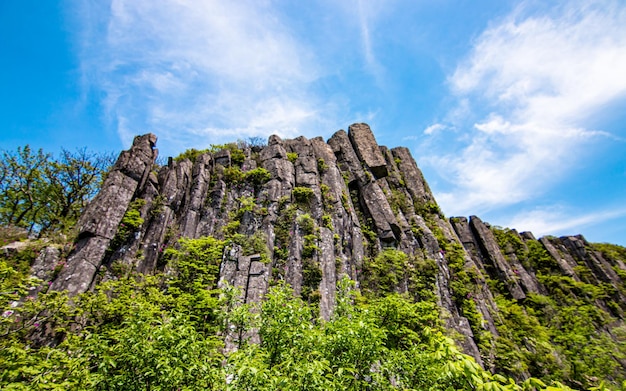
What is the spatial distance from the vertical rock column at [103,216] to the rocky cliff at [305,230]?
0.06m

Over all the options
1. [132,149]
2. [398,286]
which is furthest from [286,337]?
[132,149]

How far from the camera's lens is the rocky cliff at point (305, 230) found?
15.8 m

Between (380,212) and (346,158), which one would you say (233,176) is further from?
(380,212)

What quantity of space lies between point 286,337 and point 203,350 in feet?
7.52

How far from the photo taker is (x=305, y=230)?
1919cm

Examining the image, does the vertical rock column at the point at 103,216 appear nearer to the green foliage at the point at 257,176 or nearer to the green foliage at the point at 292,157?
the green foliage at the point at 257,176

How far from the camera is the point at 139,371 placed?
664 cm

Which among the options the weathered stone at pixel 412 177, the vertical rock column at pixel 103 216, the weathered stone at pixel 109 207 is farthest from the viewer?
the weathered stone at pixel 412 177

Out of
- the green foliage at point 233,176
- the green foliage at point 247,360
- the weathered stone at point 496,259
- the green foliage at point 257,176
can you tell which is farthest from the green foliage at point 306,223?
the weathered stone at point 496,259

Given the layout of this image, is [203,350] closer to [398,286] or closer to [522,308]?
[398,286]

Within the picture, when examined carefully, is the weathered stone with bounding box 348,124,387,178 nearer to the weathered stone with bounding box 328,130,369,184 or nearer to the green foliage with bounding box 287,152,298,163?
the weathered stone with bounding box 328,130,369,184

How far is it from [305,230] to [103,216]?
12.5m

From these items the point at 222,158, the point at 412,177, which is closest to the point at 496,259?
the point at 412,177

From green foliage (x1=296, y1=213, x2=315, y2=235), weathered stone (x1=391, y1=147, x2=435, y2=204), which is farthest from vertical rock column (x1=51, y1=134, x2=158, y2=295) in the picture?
weathered stone (x1=391, y1=147, x2=435, y2=204)
